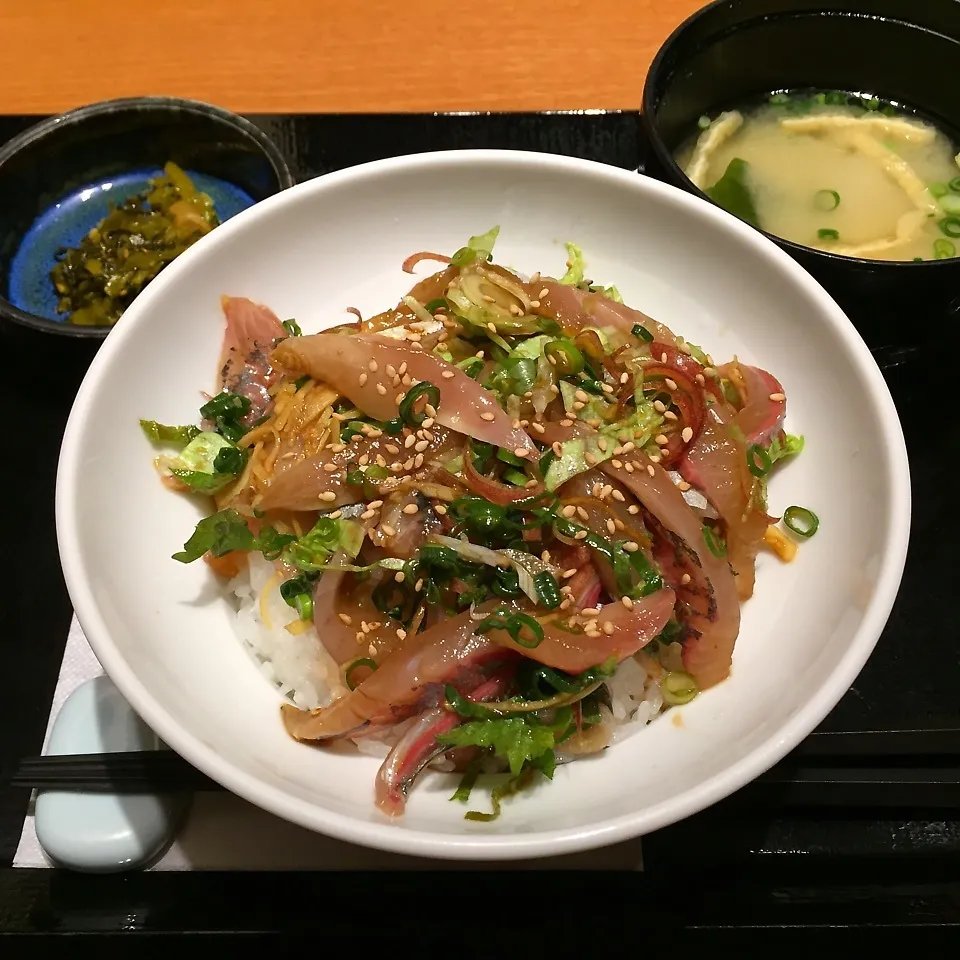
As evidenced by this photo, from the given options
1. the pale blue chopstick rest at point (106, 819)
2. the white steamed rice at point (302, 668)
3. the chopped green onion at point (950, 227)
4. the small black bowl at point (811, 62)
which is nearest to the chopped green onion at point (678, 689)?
the white steamed rice at point (302, 668)

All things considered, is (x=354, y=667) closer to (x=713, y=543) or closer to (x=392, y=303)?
(x=713, y=543)

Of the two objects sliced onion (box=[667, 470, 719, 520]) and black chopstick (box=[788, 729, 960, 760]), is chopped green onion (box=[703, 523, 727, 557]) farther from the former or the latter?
black chopstick (box=[788, 729, 960, 760])

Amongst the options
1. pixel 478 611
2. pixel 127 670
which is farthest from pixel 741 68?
pixel 127 670

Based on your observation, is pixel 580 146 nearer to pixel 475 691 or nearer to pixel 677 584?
pixel 677 584

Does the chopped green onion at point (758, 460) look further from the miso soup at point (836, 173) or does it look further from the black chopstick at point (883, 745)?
the miso soup at point (836, 173)

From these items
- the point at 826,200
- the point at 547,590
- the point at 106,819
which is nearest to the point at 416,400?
the point at 547,590

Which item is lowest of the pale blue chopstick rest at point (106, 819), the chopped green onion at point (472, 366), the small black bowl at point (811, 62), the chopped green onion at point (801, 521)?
the pale blue chopstick rest at point (106, 819)
